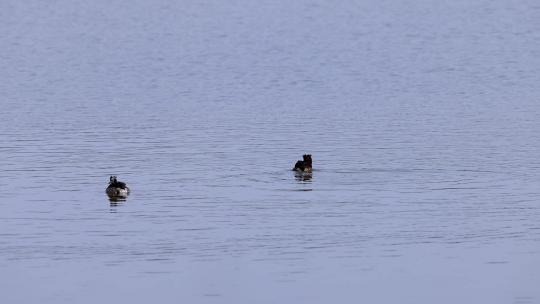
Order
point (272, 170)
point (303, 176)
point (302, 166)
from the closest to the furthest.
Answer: point (303, 176)
point (302, 166)
point (272, 170)

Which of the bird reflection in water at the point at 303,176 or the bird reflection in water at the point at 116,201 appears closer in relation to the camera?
the bird reflection in water at the point at 116,201

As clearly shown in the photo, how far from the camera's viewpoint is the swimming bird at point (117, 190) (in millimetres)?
32438

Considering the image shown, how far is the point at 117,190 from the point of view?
106ft

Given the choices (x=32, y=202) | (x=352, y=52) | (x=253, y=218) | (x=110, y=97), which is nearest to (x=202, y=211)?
(x=253, y=218)

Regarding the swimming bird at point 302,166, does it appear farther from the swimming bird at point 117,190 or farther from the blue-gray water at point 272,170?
the swimming bird at point 117,190

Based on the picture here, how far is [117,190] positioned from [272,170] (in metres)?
5.27

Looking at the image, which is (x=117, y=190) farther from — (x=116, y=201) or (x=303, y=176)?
(x=303, y=176)

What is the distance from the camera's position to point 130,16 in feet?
320

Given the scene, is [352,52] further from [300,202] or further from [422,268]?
[422,268]

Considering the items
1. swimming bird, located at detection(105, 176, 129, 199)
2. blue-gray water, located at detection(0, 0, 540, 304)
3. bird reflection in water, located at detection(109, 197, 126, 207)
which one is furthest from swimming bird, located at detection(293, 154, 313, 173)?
bird reflection in water, located at detection(109, 197, 126, 207)

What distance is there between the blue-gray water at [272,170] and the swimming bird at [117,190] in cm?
30

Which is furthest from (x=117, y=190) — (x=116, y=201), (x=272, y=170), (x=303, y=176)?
(x=272, y=170)

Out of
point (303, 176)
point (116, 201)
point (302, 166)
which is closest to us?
point (116, 201)

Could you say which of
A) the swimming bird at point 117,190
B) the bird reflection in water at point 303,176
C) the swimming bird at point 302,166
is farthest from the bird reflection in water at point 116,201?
the swimming bird at point 302,166
